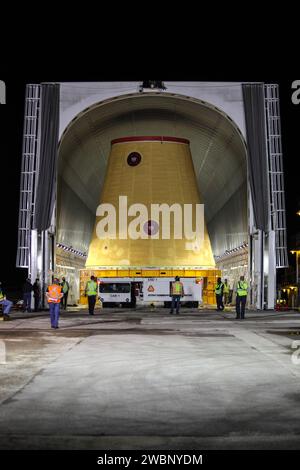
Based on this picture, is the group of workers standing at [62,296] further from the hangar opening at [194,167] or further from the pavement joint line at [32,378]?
the pavement joint line at [32,378]

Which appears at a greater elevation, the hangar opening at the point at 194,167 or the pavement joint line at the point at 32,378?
the hangar opening at the point at 194,167

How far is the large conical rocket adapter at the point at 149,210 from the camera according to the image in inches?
1622

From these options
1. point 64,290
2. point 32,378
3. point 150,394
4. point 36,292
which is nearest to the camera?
point 150,394

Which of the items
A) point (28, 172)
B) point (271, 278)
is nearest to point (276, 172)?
point (271, 278)

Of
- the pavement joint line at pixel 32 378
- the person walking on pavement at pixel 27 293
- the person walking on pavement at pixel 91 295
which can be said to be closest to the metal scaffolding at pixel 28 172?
the person walking on pavement at pixel 27 293

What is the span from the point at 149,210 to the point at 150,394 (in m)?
33.8

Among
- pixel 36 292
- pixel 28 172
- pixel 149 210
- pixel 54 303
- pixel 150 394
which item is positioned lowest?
pixel 150 394

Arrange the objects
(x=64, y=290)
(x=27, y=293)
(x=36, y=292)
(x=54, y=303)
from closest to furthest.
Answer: (x=54, y=303) → (x=27, y=293) → (x=36, y=292) → (x=64, y=290)

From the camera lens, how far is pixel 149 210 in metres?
42.1

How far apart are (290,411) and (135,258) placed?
33.7 metres

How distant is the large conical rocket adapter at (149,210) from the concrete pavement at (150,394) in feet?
83.5

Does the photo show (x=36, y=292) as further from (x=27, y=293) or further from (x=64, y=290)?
(x=64, y=290)
